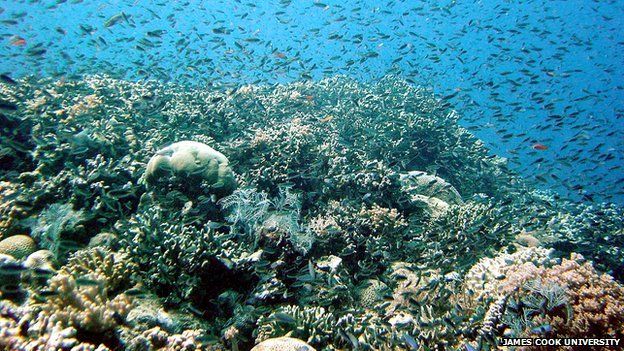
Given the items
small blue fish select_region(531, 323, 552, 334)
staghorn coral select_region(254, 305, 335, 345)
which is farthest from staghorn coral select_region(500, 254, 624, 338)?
staghorn coral select_region(254, 305, 335, 345)

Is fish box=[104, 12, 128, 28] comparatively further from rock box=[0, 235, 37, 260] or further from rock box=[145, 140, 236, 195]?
rock box=[0, 235, 37, 260]

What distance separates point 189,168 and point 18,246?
10.2ft

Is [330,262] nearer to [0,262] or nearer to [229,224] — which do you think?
[229,224]

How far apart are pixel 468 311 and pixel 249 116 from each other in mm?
8801

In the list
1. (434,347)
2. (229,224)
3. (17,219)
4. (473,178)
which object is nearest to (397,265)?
(434,347)

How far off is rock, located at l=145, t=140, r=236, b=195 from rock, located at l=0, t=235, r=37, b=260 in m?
2.17

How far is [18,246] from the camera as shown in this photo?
5.42 metres

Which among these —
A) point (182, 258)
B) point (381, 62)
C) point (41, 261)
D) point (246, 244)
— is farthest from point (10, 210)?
point (381, 62)

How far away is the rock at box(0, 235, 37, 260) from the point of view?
532 cm

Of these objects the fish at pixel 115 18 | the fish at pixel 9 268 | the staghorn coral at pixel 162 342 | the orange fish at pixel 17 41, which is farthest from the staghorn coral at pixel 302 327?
the orange fish at pixel 17 41

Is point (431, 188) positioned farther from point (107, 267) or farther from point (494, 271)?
point (107, 267)

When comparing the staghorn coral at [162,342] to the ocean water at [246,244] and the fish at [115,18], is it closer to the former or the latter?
the ocean water at [246,244]

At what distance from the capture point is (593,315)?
4.09 meters

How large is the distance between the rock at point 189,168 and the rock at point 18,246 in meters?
2.17
